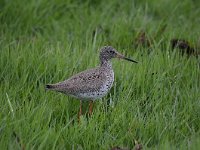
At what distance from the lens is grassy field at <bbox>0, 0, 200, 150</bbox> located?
16.7 ft

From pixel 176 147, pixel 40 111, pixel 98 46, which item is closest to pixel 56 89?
pixel 40 111

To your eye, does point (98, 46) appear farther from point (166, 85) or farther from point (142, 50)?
point (166, 85)

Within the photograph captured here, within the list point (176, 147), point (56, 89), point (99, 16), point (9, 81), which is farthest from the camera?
point (99, 16)

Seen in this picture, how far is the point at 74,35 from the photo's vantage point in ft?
26.2

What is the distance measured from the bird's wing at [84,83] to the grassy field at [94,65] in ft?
0.77

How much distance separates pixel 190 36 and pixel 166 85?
172cm

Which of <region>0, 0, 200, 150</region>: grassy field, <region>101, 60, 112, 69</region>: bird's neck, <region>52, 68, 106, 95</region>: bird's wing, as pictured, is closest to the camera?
<region>0, 0, 200, 150</region>: grassy field

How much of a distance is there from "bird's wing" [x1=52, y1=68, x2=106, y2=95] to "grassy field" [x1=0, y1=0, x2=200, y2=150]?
9.2 inches

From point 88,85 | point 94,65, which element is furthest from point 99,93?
point 94,65

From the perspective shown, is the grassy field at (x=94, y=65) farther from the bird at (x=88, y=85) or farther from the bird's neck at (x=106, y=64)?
the bird's neck at (x=106, y=64)

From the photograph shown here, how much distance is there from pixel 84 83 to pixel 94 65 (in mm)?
1077

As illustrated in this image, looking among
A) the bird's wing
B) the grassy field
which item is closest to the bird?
the bird's wing

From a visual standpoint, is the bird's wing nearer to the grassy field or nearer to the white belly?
the white belly

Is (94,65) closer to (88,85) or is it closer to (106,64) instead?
(106,64)
